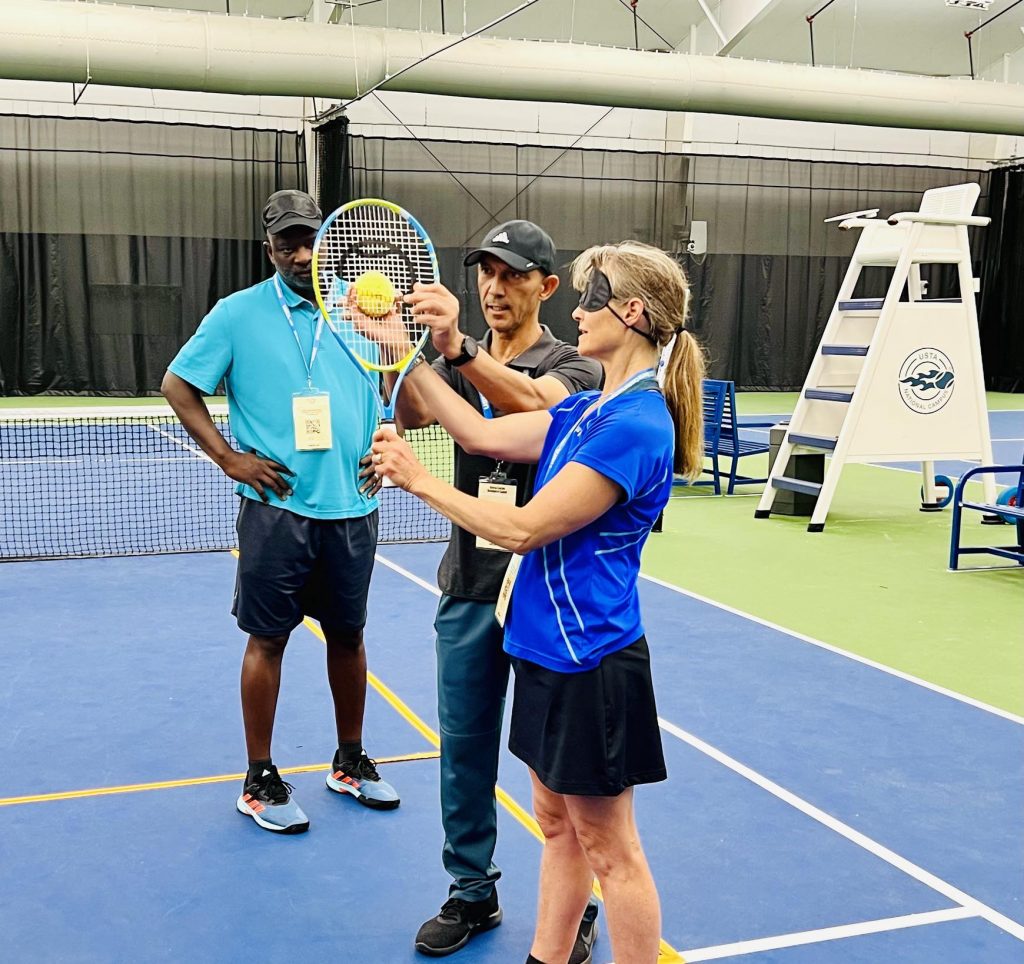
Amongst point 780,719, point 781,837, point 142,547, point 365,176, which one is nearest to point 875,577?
point 780,719

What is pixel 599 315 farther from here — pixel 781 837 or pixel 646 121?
pixel 646 121

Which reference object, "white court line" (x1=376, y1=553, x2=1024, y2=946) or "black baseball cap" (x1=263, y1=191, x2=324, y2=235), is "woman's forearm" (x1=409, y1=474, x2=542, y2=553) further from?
"black baseball cap" (x1=263, y1=191, x2=324, y2=235)

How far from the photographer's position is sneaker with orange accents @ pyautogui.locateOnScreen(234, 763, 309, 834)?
131 inches

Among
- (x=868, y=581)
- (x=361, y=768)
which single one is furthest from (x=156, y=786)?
(x=868, y=581)

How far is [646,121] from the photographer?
64.0 ft

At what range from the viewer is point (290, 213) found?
320cm

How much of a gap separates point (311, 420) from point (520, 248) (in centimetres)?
95

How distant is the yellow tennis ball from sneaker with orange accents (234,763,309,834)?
1658mm

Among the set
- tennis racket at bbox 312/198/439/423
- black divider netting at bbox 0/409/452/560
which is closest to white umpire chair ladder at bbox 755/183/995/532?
black divider netting at bbox 0/409/452/560

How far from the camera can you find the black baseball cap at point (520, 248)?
261cm

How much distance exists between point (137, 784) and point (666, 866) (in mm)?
1659

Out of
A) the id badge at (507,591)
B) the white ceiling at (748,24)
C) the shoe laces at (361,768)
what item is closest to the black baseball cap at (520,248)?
the id badge at (507,591)

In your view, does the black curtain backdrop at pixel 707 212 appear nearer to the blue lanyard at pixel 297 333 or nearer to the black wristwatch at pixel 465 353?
the blue lanyard at pixel 297 333

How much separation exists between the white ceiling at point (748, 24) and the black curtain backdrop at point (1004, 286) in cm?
253
